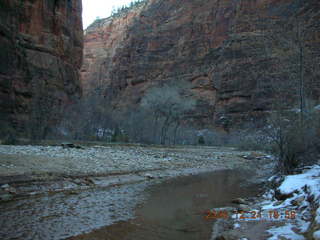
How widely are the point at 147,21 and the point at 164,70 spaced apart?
69.7 feet

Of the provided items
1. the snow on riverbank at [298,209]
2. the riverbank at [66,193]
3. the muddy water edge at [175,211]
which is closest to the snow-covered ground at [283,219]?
the snow on riverbank at [298,209]

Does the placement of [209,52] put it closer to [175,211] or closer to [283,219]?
[175,211]

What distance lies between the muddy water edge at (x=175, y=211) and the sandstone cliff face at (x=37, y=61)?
1957cm

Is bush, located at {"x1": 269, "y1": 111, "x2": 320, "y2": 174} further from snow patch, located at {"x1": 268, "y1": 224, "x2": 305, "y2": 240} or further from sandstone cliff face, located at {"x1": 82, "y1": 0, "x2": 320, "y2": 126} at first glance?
sandstone cliff face, located at {"x1": 82, "y1": 0, "x2": 320, "y2": 126}

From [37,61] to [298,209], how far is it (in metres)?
41.7

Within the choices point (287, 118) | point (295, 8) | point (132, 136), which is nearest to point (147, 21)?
point (295, 8)

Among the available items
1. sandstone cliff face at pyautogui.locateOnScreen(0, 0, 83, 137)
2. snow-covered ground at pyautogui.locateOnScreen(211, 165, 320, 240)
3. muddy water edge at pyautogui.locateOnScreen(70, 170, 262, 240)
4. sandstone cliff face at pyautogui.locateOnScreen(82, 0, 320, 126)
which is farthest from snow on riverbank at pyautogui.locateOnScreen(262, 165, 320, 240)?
sandstone cliff face at pyautogui.locateOnScreen(82, 0, 320, 126)

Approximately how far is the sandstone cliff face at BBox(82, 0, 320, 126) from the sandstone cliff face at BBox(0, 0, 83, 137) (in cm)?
3277

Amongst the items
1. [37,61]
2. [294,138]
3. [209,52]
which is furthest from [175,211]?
[209,52]

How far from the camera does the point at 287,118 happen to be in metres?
12.2

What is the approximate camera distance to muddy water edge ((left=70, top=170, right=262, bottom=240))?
223 inches

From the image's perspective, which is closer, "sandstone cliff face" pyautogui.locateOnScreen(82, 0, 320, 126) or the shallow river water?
the shallow river water

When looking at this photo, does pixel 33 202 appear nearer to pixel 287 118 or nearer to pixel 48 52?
pixel 287 118

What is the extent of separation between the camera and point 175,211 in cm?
755
